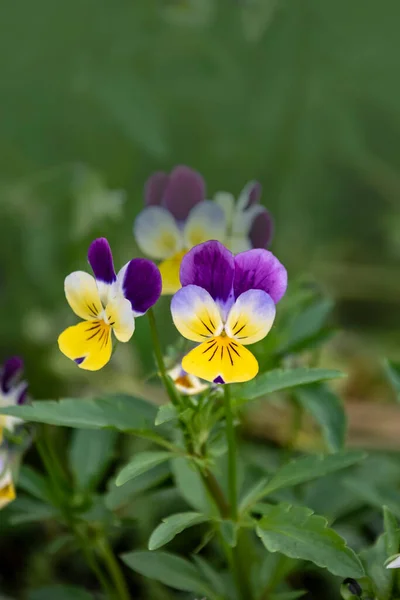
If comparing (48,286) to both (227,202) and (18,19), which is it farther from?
(227,202)

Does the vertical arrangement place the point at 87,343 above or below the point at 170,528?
above

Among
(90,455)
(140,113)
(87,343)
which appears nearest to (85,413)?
(87,343)

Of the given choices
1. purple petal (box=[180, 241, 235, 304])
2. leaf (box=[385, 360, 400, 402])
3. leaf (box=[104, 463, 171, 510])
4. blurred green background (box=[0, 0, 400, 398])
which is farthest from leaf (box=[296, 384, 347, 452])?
blurred green background (box=[0, 0, 400, 398])

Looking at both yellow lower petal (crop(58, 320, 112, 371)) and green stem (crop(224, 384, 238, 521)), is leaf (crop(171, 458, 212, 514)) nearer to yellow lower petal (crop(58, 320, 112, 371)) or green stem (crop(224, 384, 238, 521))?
green stem (crop(224, 384, 238, 521))

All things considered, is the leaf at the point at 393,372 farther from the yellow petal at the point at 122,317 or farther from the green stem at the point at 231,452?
the yellow petal at the point at 122,317

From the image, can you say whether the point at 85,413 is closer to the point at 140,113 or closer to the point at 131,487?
the point at 131,487

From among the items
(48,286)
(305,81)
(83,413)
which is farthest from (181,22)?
(83,413)

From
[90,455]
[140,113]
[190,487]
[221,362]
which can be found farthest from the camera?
[140,113]
